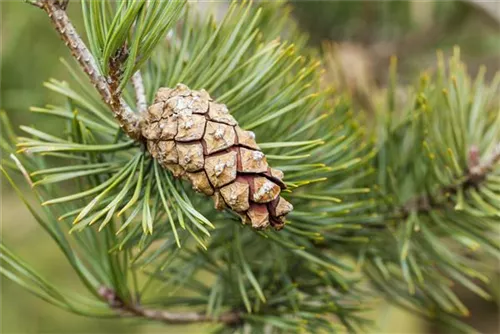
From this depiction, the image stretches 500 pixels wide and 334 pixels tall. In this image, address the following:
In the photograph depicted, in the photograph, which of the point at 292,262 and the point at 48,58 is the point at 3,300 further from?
the point at 292,262

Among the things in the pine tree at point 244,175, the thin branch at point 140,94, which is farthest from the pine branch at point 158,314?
the thin branch at point 140,94

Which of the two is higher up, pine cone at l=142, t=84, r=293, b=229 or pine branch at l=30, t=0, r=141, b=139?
pine branch at l=30, t=0, r=141, b=139

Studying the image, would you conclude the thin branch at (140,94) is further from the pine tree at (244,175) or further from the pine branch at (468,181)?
the pine branch at (468,181)

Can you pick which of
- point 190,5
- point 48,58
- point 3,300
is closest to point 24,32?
point 48,58

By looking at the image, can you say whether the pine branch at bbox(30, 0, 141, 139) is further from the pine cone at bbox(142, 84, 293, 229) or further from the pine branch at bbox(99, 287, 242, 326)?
the pine branch at bbox(99, 287, 242, 326)

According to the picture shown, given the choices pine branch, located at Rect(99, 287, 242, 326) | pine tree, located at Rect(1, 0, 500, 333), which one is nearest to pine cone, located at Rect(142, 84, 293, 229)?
pine tree, located at Rect(1, 0, 500, 333)

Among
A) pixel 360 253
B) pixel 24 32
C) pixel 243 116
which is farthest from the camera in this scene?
pixel 24 32
